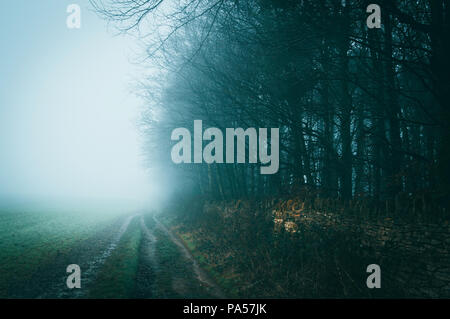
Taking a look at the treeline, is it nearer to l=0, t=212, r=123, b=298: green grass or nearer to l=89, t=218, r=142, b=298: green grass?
l=89, t=218, r=142, b=298: green grass

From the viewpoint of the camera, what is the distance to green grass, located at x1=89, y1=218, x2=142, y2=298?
19.7 feet

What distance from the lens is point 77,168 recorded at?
15188cm

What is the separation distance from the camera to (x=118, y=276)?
7184 millimetres

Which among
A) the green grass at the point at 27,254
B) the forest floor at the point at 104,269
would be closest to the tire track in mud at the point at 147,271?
the forest floor at the point at 104,269

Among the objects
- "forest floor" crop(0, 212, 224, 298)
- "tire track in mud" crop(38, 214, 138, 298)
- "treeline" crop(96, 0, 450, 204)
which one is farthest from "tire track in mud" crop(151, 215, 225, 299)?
"treeline" crop(96, 0, 450, 204)

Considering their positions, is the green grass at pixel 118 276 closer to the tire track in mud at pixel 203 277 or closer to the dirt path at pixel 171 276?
the dirt path at pixel 171 276

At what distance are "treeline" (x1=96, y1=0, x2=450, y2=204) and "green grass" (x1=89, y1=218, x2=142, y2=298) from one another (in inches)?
230

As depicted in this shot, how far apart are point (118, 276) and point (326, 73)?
9.12 m

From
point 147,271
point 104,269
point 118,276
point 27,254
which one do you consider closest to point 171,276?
point 147,271

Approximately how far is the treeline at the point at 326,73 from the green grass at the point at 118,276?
584 centimetres

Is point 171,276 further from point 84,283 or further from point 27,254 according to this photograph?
point 27,254

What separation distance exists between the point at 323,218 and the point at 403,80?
8550 mm
